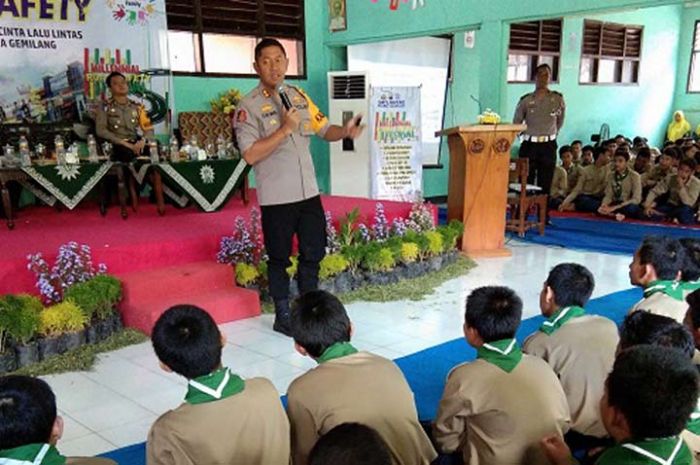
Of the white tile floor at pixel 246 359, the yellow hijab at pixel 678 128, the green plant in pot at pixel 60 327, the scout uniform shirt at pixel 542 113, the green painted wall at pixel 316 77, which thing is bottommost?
the white tile floor at pixel 246 359

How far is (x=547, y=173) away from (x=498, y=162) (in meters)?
1.73

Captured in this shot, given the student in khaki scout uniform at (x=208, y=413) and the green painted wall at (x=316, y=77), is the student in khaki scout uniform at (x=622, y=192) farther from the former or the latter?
the student in khaki scout uniform at (x=208, y=413)

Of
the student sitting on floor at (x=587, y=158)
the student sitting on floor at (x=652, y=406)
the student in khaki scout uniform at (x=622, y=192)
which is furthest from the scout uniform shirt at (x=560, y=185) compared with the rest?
the student sitting on floor at (x=652, y=406)

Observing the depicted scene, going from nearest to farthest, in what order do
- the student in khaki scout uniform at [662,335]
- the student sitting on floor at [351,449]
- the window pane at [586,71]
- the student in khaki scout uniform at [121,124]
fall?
the student sitting on floor at [351,449]
the student in khaki scout uniform at [662,335]
the student in khaki scout uniform at [121,124]
the window pane at [586,71]

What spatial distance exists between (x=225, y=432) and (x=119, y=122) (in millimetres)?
4710

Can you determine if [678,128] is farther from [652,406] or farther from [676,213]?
[652,406]

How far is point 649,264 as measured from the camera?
99.2 inches

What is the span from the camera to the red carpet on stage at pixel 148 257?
3584 millimetres

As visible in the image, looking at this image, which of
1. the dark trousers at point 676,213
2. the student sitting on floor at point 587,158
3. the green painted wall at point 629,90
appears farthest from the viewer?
the green painted wall at point 629,90

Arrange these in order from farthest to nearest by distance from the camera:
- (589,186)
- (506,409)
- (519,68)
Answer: (519,68), (589,186), (506,409)

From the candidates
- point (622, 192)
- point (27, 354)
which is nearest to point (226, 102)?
point (27, 354)

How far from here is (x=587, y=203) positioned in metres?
7.10

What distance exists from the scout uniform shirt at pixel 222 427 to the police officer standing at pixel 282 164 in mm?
1731

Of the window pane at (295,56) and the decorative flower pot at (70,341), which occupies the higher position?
the window pane at (295,56)
